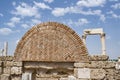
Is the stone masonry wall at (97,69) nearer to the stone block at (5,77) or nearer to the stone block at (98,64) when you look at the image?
the stone block at (98,64)

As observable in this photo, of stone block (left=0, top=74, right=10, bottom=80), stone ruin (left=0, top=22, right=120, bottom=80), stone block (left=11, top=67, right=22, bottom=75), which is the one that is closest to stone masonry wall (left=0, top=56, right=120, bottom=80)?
stone ruin (left=0, top=22, right=120, bottom=80)

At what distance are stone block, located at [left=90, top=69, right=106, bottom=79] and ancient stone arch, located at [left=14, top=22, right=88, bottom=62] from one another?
51 cm

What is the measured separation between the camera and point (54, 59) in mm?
7520

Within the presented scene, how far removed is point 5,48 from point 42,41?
28.4ft

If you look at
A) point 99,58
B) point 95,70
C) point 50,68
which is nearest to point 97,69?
point 95,70

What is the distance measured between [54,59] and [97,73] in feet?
5.15

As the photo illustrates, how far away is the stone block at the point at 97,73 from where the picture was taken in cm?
705

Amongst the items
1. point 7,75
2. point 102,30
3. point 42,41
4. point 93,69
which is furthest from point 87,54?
point 102,30

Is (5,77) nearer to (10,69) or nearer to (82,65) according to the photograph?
(10,69)

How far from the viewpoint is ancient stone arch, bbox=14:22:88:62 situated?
7375 millimetres

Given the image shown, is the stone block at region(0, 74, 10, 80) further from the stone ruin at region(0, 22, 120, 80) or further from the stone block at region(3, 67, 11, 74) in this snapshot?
the stone block at region(3, 67, 11, 74)

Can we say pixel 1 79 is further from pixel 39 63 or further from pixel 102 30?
pixel 102 30

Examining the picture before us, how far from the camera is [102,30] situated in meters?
13.6

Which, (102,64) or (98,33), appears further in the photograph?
(98,33)
